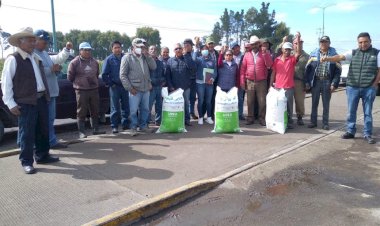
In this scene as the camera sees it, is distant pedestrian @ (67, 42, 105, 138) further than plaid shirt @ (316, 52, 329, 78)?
No

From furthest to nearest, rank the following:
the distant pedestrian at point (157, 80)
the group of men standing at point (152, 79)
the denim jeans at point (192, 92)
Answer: the denim jeans at point (192, 92) → the distant pedestrian at point (157, 80) → the group of men standing at point (152, 79)

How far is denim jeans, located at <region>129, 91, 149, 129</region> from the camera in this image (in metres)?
7.09

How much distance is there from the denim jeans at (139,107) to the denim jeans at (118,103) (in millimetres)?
343

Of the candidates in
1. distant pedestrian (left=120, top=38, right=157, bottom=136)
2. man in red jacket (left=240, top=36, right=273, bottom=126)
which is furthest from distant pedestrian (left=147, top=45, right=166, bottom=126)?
man in red jacket (left=240, top=36, right=273, bottom=126)

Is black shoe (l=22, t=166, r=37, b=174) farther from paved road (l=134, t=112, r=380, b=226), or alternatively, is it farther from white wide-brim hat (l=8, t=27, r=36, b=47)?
paved road (l=134, t=112, r=380, b=226)

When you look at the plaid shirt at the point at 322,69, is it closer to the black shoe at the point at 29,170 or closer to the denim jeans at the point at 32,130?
the denim jeans at the point at 32,130

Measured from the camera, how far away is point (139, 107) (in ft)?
24.5

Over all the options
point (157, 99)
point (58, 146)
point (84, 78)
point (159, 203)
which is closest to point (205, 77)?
point (157, 99)

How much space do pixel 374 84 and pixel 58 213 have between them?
5.87m

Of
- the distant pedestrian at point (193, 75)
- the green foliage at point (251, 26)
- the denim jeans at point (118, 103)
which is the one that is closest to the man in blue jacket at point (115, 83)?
the denim jeans at point (118, 103)

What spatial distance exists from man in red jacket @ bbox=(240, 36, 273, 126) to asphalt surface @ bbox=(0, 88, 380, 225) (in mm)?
853

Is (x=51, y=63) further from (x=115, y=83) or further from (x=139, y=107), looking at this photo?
(x=139, y=107)

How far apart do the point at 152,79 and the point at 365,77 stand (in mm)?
4318

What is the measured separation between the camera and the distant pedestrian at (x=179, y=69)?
25.4 feet
